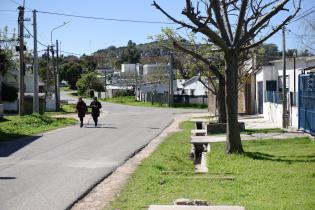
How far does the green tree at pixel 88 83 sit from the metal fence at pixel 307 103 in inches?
3449

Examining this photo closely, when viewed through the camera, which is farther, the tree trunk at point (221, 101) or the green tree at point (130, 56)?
the green tree at point (130, 56)

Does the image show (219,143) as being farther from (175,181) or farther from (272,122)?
(272,122)

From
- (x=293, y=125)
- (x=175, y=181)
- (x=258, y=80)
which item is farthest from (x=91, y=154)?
(x=258, y=80)

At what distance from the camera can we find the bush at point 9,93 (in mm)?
52781

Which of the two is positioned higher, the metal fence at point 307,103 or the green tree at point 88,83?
the green tree at point 88,83

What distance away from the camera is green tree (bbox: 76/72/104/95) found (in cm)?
10793

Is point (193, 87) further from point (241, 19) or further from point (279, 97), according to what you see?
point (241, 19)

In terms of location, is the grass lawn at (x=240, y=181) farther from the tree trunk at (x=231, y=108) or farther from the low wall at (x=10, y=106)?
the low wall at (x=10, y=106)

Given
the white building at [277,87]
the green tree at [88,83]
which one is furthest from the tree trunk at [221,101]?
the green tree at [88,83]

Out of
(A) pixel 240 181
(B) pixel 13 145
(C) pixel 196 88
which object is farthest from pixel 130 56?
(A) pixel 240 181

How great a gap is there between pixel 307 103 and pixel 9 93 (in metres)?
37.9

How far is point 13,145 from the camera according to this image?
800 inches

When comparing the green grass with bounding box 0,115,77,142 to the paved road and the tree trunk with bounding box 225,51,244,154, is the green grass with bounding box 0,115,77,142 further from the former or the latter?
the tree trunk with bounding box 225,51,244,154

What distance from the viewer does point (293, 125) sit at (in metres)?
23.7
